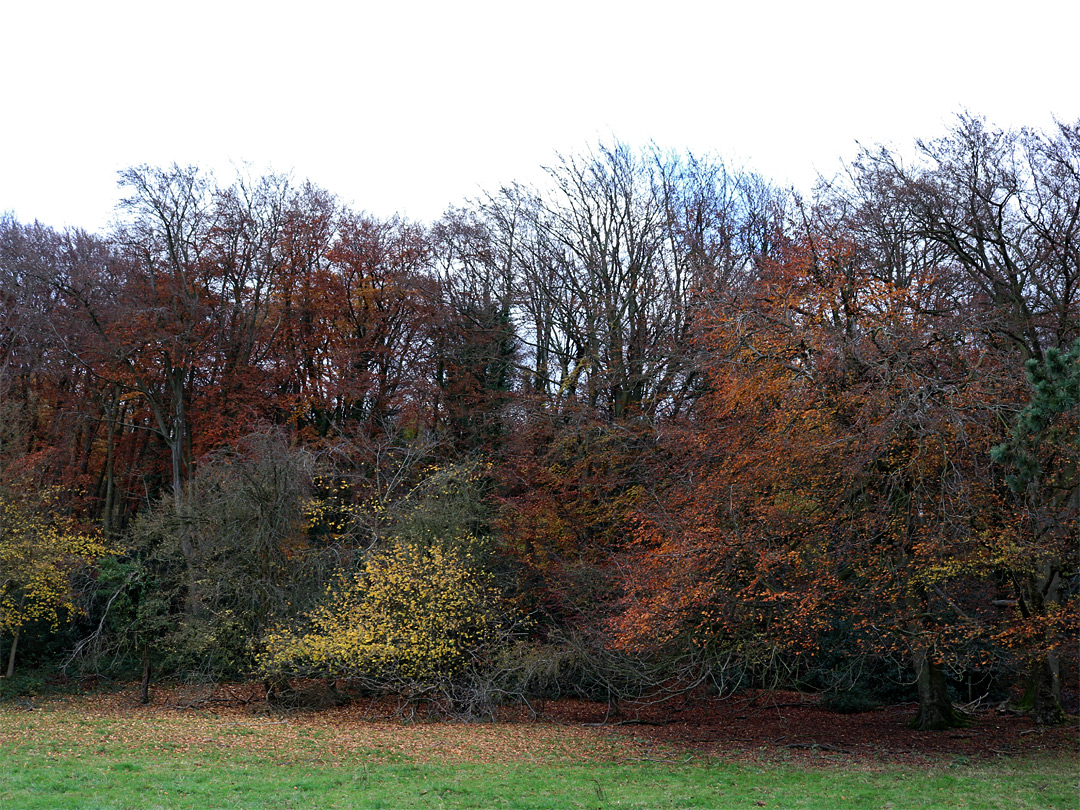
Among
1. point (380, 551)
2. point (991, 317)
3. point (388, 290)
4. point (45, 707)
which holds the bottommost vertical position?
point (45, 707)

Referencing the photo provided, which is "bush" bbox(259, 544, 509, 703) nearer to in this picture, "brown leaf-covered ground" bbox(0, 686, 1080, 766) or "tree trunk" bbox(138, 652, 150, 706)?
"brown leaf-covered ground" bbox(0, 686, 1080, 766)

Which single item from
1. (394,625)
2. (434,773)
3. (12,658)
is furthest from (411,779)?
(12,658)

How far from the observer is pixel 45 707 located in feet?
63.6

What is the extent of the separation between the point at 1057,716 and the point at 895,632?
4643 mm

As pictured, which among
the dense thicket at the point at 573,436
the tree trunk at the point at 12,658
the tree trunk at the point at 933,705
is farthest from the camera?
the tree trunk at the point at 12,658

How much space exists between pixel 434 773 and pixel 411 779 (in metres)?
0.62

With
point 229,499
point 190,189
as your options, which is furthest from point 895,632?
point 190,189

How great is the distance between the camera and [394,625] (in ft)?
59.6

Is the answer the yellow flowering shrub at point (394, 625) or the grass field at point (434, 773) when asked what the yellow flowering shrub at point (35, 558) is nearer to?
the grass field at point (434, 773)

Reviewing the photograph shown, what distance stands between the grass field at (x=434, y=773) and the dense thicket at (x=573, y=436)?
6.82 ft

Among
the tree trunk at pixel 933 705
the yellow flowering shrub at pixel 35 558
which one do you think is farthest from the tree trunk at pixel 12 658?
the tree trunk at pixel 933 705

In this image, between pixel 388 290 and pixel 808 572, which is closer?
pixel 808 572

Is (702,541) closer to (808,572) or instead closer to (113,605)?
(808,572)

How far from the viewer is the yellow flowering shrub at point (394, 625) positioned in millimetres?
17766
